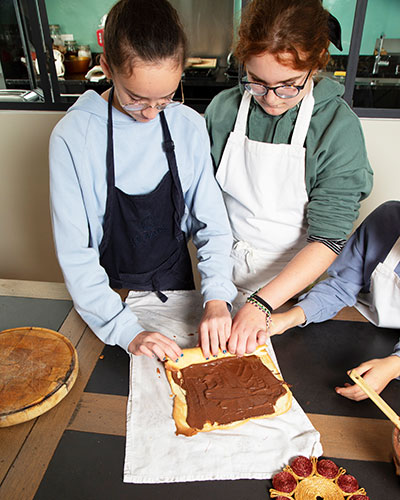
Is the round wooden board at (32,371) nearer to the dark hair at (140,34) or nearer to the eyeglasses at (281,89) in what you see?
the dark hair at (140,34)

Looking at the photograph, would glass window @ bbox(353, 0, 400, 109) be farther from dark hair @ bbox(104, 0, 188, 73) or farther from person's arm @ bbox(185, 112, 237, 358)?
dark hair @ bbox(104, 0, 188, 73)

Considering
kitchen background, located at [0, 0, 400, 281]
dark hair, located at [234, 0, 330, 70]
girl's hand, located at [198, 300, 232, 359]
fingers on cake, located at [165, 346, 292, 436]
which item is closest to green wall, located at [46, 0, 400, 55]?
kitchen background, located at [0, 0, 400, 281]

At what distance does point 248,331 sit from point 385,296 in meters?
0.48

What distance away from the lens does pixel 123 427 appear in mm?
1001

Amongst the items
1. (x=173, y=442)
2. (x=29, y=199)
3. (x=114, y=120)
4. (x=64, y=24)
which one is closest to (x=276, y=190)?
(x=114, y=120)

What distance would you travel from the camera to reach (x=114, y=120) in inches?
48.5

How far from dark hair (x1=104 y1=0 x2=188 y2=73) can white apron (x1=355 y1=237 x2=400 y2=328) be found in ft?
3.01

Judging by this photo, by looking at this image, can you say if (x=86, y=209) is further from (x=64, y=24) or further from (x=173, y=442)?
(x=64, y=24)

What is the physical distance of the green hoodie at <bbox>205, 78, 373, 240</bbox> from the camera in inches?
51.9

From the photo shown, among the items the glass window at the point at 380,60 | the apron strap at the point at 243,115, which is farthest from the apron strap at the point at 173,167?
the glass window at the point at 380,60

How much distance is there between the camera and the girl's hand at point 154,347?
1136 mm

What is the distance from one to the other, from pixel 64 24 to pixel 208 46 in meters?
1.02

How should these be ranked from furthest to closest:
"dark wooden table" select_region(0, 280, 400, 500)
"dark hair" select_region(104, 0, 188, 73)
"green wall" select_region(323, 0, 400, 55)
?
1. "green wall" select_region(323, 0, 400, 55)
2. "dark hair" select_region(104, 0, 188, 73)
3. "dark wooden table" select_region(0, 280, 400, 500)

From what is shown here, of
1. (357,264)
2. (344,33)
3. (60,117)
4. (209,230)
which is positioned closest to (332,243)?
(357,264)
